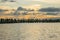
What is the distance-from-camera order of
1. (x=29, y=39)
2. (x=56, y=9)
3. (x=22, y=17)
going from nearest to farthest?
(x=29, y=39)
(x=56, y=9)
(x=22, y=17)

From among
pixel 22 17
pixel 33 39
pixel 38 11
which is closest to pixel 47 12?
pixel 38 11

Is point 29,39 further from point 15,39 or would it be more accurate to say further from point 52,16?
point 52,16

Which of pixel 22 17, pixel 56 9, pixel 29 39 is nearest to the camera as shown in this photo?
pixel 29 39

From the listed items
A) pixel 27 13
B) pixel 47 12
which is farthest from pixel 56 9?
pixel 27 13

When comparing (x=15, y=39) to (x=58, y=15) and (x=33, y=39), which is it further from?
(x=58, y=15)

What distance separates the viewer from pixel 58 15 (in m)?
22.0

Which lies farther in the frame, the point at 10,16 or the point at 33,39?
the point at 10,16

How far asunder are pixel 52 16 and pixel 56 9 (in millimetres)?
1212

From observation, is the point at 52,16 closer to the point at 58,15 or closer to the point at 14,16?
the point at 58,15

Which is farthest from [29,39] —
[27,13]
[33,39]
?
[27,13]

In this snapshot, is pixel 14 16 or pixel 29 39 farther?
pixel 14 16

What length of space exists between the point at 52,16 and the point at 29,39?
Result: 6100 millimetres

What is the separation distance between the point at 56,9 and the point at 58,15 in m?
1.05

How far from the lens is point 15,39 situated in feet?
54.6
